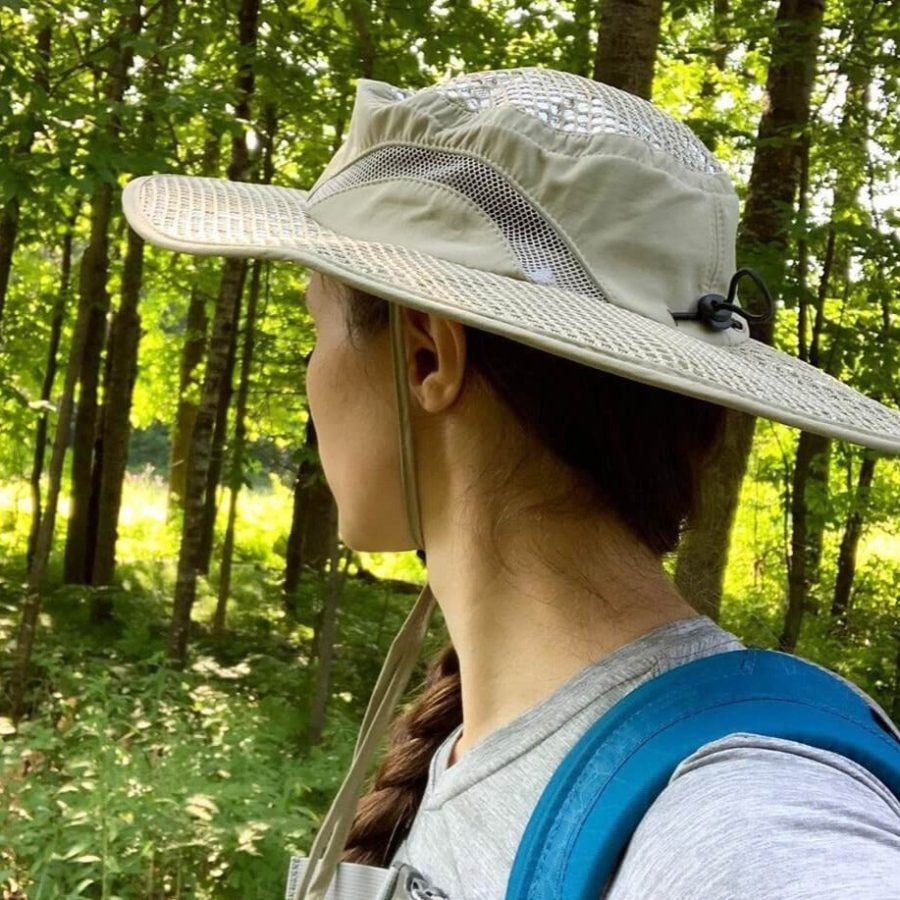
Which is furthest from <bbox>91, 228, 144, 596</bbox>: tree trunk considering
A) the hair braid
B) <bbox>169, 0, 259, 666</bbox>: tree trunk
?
the hair braid

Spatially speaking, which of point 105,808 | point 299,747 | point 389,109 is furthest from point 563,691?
point 299,747

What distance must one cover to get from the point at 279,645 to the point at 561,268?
840 cm

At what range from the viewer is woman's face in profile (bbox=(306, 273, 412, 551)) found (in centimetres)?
119

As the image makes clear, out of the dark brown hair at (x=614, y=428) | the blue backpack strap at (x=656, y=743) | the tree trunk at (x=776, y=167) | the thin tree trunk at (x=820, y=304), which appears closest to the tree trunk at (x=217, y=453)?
the tree trunk at (x=776, y=167)

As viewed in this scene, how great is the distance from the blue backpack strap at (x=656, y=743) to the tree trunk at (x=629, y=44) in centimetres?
274

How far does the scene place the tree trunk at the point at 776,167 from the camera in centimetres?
434

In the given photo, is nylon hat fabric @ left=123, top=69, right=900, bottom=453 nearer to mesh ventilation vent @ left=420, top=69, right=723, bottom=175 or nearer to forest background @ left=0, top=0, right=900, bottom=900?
mesh ventilation vent @ left=420, top=69, right=723, bottom=175

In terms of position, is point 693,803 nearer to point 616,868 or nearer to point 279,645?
point 616,868

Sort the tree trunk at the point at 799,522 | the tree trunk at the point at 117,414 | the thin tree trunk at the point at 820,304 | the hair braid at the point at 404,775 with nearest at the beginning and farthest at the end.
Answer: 1. the hair braid at the point at 404,775
2. the thin tree trunk at the point at 820,304
3. the tree trunk at the point at 799,522
4. the tree trunk at the point at 117,414

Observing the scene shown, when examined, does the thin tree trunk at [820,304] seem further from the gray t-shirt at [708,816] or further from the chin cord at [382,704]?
the gray t-shirt at [708,816]

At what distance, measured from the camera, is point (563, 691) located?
38.7 inches

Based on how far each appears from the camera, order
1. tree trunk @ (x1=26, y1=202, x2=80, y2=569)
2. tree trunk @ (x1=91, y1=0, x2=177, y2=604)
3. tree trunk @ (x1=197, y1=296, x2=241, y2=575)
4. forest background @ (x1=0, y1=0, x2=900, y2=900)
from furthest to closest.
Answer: tree trunk @ (x1=26, y1=202, x2=80, y2=569) → tree trunk @ (x1=91, y1=0, x2=177, y2=604) → tree trunk @ (x1=197, y1=296, x2=241, y2=575) → forest background @ (x1=0, y1=0, x2=900, y2=900)

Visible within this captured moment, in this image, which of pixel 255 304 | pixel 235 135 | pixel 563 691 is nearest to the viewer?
pixel 563 691

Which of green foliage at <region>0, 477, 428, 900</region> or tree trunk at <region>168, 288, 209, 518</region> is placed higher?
tree trunk at <region>168, 288, 209, 518</region>
